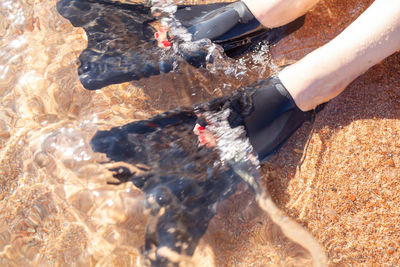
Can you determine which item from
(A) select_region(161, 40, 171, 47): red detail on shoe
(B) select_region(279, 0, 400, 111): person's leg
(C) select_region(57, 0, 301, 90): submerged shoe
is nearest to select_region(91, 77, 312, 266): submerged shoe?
(B) select_region(279, 0, 400, 111): person's leg

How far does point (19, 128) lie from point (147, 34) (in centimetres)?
105

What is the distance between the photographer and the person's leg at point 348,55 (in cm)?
154

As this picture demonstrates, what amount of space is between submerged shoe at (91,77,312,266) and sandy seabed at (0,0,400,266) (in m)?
0.12

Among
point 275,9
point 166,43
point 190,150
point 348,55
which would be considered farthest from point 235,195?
point 275,9

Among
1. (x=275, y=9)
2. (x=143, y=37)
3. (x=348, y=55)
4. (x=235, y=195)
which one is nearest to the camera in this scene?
(x=348, y=55)

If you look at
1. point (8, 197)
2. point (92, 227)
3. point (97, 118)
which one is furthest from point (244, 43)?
point (8, 197)

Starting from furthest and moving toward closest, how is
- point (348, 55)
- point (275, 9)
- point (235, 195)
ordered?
1. point (275, 9)
2. point (235, 195)
3. point (348, 55)

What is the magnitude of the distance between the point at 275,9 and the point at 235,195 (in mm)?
1182

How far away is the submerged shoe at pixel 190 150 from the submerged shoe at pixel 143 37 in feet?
1.40

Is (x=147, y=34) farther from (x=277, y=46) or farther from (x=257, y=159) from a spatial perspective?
(x=257, y=159)

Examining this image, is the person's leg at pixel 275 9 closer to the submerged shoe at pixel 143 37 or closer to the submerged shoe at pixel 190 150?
the submerged shoe at pixel 143 37

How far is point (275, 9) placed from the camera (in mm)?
1945

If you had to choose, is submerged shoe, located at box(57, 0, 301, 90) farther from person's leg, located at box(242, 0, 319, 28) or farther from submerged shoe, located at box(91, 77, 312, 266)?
submerged shoe, located at box(91, 77, 312, 266)

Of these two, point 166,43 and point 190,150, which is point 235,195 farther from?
→ point 166,43
